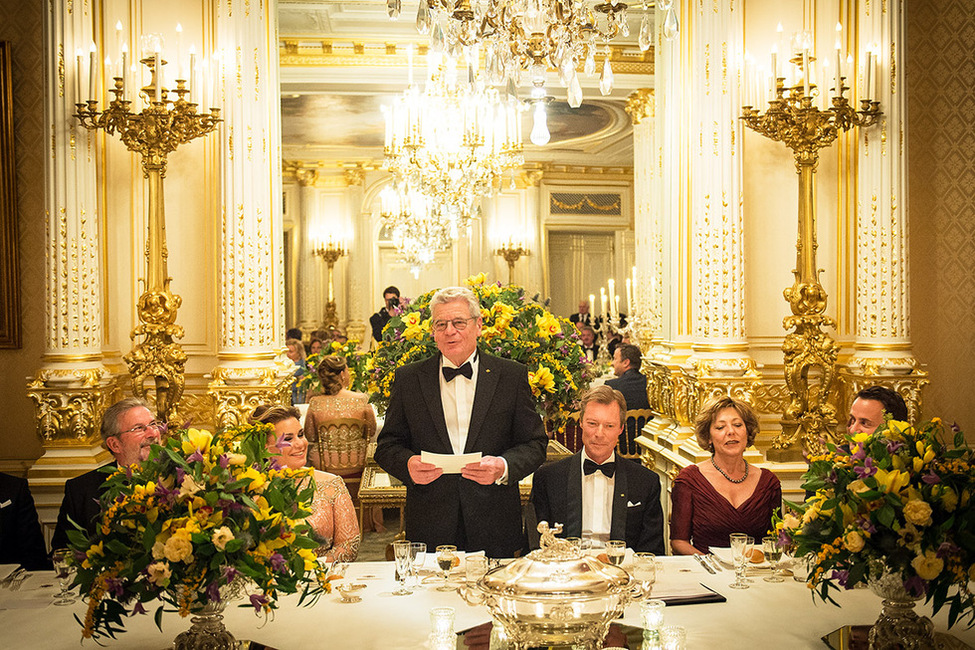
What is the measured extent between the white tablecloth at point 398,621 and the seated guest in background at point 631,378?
440 centimetres

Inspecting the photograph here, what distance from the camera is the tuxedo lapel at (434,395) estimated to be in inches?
146

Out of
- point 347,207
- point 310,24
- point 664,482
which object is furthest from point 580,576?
point 347,207

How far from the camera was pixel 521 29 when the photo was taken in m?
3.52

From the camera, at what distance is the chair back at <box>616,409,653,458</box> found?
6.75 m

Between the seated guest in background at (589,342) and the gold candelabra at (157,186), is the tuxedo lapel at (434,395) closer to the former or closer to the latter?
the gold candelabra at (157,186)

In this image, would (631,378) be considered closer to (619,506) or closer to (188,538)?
(619,506)

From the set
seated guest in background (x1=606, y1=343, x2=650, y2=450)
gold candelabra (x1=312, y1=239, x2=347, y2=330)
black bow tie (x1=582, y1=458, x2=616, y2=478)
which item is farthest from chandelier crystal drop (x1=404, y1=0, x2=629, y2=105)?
gold candelabra (x1=312, y1=239, x2=347, y2=330)

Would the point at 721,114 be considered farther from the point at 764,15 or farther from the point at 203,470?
the point at 203,470

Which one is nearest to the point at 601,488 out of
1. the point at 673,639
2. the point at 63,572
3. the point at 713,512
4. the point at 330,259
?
the point at 713,512

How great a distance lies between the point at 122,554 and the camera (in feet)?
6.79

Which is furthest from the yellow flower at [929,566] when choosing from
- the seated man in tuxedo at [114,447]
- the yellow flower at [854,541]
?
the seated man in tuxedo at [114,447]

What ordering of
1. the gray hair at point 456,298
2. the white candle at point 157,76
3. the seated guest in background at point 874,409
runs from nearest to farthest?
the gray hair at point 456,298 → the seated guest in background at point 874,409 → the white candle at point 157,76

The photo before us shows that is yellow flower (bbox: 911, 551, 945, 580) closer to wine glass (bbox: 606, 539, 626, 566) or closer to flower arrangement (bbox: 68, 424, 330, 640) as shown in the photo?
wine glass (bbox: 606, 539, 626, 566)

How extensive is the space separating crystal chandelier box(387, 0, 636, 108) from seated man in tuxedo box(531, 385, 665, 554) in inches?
52.7
